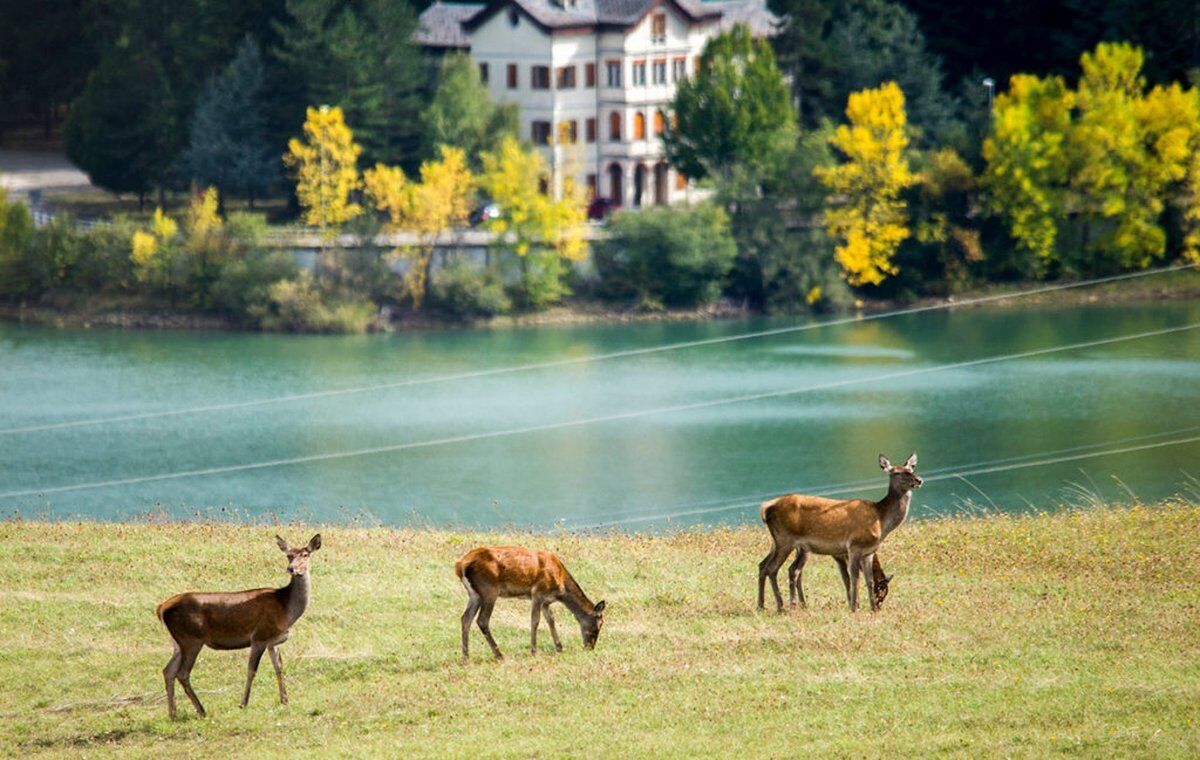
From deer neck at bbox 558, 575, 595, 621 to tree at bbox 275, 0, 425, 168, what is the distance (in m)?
61.8

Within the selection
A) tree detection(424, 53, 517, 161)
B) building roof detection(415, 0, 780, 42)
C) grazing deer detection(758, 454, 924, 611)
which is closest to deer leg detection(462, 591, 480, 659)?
grazing deer detection(758, 454, 924, 611)

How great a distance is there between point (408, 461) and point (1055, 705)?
3474 cm

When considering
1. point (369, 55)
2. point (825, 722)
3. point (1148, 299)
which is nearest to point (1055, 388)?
point (1148, 299)

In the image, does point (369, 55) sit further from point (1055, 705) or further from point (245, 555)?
point (1055, 705)

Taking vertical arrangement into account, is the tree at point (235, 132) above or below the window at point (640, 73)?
below

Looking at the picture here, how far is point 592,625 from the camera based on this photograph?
2034 centimetres

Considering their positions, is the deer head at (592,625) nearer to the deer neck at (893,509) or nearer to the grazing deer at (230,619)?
the grazing deer at (230,619)

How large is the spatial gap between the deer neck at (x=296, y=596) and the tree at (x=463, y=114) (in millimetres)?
63205

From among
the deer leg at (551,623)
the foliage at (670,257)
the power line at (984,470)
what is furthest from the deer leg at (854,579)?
the foliage at (670,257)

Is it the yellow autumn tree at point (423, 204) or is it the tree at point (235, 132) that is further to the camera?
the tree at point (235, 132)

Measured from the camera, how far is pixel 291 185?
8456cm

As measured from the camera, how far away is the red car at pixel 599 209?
8456 cm

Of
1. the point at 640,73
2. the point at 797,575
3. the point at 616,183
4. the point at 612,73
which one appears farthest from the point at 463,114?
the point at 797,575

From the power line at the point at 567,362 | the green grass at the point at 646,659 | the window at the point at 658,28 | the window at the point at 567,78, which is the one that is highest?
the window at the point at 658,28
